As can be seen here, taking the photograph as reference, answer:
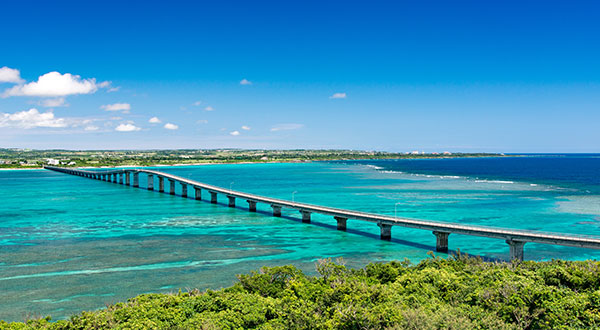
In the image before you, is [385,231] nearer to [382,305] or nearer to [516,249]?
[516,249]

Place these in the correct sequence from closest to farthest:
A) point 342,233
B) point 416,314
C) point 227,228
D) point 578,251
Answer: point 416,314 → point 578,251 → point 342,233 → point 227,228

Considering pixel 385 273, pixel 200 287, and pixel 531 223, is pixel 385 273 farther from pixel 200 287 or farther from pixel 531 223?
pixel 531 223

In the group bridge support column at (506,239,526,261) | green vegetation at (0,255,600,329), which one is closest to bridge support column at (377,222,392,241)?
bridge support column at (506,239,526,261)

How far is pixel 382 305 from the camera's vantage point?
85.5ft

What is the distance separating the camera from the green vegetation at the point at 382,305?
24.1 m

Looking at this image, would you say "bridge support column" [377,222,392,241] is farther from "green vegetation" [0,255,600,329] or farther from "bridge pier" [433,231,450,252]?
"green vegetation" [0,255,600,329]

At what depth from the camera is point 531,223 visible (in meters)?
69.6

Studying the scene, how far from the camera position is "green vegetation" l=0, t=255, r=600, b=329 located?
2409 centimetres

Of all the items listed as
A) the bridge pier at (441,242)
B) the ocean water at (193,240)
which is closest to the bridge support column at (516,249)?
the ocean water at (193,240)

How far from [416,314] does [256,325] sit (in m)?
8.46

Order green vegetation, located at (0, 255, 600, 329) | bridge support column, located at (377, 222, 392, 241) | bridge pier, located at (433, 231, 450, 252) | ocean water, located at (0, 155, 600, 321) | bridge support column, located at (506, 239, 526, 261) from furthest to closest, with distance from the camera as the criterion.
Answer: bridge support column, located at (377, 222, 392, 241) → bridge pier, located at (433, 231, 450, 252) → bridge support column, located at (506, 239, 526, 261) → ocean water, located at (0, 155, 600, 321) → green vegetation, located at (0, 255, 600, 329)

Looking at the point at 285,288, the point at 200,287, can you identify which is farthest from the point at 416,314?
the point at 200,287

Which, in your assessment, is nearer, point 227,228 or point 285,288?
point 285,288

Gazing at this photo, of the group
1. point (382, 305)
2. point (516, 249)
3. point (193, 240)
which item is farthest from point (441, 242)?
point (382, 305)
